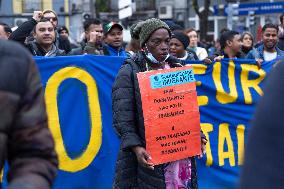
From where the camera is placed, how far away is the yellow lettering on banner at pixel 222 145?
22.7ft

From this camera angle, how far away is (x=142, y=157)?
4.47 m

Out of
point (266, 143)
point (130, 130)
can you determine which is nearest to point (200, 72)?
point (130, 130)

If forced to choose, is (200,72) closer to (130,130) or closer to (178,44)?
(178,44)

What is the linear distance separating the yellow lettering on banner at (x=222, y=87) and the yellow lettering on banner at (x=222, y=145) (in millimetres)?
254

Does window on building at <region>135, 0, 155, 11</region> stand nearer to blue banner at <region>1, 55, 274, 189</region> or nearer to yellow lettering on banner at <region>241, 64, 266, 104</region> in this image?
yellow lettering on banner at <region>241, 64, 266, 104</region>

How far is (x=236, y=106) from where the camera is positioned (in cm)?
704

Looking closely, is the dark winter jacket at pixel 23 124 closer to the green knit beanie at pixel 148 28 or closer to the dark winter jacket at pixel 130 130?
the dark winter jacket at pixel 130 130

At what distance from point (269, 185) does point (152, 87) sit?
9.42 ft

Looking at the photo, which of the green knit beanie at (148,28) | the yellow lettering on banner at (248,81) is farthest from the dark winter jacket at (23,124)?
the yellow lettering on banner at (248,81)

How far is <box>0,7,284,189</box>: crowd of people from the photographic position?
2113 mm

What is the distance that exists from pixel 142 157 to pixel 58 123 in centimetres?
194

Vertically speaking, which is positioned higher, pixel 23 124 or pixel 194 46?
pixel 23 124

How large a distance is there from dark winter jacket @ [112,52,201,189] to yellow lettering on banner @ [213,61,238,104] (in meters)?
2.41

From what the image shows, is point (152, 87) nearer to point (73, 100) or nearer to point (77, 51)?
point (73, 100)
